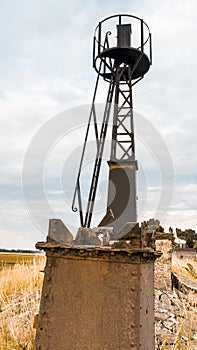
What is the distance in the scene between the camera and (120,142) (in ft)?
13.8

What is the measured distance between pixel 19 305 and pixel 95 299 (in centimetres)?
374

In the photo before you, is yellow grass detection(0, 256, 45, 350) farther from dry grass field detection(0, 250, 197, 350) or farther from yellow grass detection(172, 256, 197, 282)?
yellow grass detection(172, 256, 197, 282)

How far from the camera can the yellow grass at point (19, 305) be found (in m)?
3.72

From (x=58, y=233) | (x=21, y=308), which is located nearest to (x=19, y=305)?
(x=21, y=308)

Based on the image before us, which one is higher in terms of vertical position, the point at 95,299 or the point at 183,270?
the point at 95,299

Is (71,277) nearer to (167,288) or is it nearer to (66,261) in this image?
(66,261)

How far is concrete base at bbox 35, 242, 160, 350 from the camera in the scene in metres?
1.94

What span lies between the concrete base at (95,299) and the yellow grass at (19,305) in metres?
1.83

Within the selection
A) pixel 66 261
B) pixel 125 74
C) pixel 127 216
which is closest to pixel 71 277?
pixel 66 261

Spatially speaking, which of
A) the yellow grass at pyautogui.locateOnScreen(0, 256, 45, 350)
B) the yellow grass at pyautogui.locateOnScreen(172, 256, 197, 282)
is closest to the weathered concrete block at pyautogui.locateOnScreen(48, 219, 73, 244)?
the yellow grass at pyautogui.locateOnScreen(0, 256, 45, 350)

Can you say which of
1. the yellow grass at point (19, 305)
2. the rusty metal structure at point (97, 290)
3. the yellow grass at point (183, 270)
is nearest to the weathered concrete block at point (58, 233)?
the rusty metal structure at point (97, 290)

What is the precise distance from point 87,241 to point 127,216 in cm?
168

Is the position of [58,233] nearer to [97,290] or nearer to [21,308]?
[97,290]

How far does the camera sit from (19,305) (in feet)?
17.3
